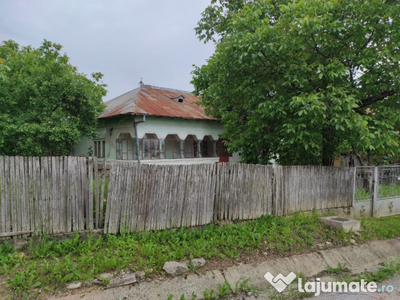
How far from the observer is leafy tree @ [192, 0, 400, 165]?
5531mm

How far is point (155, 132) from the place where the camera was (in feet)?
50.4

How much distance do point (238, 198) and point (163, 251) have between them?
2.03 meters

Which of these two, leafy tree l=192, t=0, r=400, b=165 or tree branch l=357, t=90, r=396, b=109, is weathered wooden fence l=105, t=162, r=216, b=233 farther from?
tree branch l=357, t=90, r=396, b=109

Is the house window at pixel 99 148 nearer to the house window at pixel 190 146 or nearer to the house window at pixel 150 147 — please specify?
the house window at pixel 150 147

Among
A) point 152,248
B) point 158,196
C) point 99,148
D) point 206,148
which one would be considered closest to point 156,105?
point 206,148

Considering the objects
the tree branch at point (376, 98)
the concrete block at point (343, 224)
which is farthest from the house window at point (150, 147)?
the tree branch at point (376, 98)

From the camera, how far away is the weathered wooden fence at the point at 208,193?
15.0 feet

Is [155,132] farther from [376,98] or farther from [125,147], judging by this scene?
[376,98]

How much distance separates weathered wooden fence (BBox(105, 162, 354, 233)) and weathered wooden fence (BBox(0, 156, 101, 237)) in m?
0.35

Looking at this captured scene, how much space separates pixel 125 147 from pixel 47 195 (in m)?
12.3

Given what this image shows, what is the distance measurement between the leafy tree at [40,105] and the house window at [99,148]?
3624 mm

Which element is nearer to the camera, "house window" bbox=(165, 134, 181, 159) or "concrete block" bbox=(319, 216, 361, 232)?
"concrete block" bbox=(319, 216, 361, 232)

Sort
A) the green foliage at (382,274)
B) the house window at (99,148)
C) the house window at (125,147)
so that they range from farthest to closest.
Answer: the house window at (99,148)
the house window at (125,147)
the green foliage at (382,274)

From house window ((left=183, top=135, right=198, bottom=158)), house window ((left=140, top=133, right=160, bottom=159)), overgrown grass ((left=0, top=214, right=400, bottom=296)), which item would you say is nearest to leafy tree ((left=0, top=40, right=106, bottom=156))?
house window ((left=140, top=133, right=160, bottom=159))
